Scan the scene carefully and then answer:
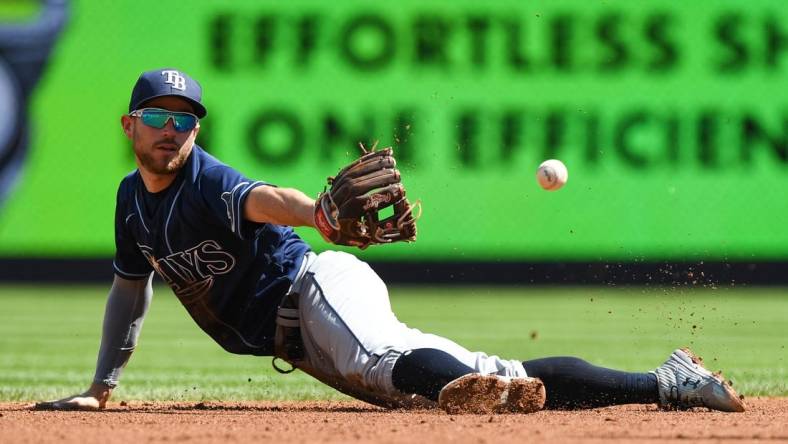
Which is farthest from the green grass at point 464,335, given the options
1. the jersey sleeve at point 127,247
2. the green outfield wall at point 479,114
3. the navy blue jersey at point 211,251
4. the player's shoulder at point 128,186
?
the player's shoulder at point 128,186

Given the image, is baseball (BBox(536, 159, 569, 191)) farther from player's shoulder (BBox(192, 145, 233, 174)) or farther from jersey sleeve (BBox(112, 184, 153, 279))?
jersey sleeve (BBox(112, 184, 153, 279))

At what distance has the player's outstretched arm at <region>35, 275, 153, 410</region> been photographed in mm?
5352

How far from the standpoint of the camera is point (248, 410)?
17.5 feet

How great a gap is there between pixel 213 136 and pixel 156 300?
199 centimetres

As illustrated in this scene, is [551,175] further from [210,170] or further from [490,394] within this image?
[210,170]

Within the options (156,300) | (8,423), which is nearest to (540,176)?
(8,423)

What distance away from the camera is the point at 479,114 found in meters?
14.8

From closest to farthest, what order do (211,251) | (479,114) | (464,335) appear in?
1. (211,251)
2. (464,335)
3. (479,114)

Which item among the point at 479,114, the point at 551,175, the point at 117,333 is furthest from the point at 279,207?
the point at 479,114

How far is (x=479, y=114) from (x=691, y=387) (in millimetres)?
10009

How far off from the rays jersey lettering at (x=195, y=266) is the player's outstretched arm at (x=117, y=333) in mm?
322

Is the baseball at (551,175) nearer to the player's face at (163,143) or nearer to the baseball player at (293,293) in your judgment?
the baseball player at (293,293)

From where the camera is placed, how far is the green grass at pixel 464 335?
675cm

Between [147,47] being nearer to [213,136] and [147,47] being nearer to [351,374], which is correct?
[213,136]
